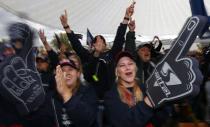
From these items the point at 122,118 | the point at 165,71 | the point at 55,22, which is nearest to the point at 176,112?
the point at 122,118

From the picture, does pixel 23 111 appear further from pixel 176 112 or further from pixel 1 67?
pixel 176 112

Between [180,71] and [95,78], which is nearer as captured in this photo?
[180,71]

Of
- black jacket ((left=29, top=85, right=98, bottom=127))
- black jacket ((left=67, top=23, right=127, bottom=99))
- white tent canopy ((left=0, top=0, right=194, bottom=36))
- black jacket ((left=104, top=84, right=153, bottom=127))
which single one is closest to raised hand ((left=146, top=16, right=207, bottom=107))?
black jacket ((left=104, top=84, right=153, bottom=127))

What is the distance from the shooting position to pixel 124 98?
305 centimetres

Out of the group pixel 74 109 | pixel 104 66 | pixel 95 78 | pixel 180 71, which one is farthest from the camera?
pixel 104 66

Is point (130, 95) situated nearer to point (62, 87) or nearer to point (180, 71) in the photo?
point (62, 87)

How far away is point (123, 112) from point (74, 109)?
32 cm

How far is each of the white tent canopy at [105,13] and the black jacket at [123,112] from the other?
7.79 m

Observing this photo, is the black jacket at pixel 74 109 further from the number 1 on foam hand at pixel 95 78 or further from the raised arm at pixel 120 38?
the raised arm at pixel 120 38

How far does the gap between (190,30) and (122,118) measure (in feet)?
2.75

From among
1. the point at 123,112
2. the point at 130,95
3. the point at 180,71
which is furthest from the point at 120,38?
the point at 180,71

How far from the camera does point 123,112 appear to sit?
9.78 feet

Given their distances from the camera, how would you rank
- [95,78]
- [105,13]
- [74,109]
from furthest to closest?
[105,13], [95,78], [74,109]

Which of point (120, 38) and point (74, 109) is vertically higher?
point (120, 38)
